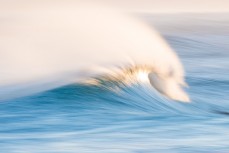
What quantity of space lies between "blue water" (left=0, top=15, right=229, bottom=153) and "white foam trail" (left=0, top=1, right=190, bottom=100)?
66 cm

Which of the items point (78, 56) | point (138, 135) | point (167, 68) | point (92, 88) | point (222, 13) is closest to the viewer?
point (138, 135)

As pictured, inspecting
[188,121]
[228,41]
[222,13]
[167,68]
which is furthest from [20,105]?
[222,13]

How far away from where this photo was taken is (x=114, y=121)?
12.2 m

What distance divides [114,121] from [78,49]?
5988 mm

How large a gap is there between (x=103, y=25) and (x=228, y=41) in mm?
8008

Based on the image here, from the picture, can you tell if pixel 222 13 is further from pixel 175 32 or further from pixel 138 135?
pixel 138 135

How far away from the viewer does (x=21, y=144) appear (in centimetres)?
1041

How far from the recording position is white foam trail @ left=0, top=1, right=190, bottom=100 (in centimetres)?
1552

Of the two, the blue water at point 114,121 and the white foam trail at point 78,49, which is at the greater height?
the white foam trail at point 78,49

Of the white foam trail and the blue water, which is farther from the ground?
the white foam trail

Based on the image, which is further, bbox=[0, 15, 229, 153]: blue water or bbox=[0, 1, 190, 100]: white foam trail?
bbox=[0, 1, 190, 100]: white foam trail

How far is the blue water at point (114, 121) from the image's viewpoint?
10.5m

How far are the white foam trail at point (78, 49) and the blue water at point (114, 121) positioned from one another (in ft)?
2.15

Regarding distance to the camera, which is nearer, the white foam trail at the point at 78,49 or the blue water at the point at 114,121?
the blue water at the point at 114,121
